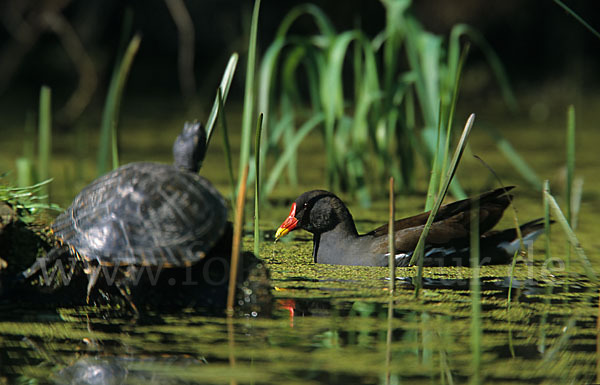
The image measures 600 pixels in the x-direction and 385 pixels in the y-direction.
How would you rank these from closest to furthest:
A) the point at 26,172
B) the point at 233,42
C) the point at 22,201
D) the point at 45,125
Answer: the point at 22,201
the point at 26,172
the point at 45,125
the point at 233,42

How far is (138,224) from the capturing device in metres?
2.46

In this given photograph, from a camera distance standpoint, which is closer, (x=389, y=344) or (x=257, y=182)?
(x=389, y=344)

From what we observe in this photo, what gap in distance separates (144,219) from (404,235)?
3.09ft

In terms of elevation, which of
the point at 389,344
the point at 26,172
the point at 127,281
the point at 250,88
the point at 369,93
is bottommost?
the point at 389,344

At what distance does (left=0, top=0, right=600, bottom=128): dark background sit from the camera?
795 centimetres


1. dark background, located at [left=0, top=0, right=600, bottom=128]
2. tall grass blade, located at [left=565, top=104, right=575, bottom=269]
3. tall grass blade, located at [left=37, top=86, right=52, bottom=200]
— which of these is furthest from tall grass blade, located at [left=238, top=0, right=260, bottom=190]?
dark background, located at [left=0, top=0, right=600, bottom=128]

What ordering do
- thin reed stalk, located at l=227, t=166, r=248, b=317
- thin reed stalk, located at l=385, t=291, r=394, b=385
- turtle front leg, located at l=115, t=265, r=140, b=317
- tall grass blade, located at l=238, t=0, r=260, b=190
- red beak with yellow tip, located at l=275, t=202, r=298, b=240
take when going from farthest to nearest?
red beak with yellow tip, located at l=275, t=202, r=298, b=240 → tall grass blade, located at l=238, t=0, r=260, b=190 → turtle front leg, located at l=115, t=265, r=140, b=317 → thin reed stalk, located at l=227, t=166, r=248, b=317 → thin reed stalk, located at l=385, t=291, r=394, b=385

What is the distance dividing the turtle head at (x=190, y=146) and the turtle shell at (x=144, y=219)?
0.19 m

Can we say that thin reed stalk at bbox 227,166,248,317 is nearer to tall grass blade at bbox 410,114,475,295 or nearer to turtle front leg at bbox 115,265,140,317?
turtle front leg at bbox 115,265,140,317

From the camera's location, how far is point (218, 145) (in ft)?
20.1

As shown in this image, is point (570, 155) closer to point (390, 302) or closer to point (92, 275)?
point (390, 302)

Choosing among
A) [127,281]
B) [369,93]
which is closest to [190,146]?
[127,281]

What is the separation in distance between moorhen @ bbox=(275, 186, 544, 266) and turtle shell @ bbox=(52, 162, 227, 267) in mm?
507

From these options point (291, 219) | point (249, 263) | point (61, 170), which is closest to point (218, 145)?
point (61, 170)
